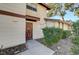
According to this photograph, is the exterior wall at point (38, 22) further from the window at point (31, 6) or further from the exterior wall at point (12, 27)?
the exterior wall at point (12, 27)

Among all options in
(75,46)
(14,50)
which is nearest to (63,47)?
(75,46)

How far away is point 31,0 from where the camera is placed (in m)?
2.85

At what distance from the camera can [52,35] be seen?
2.85 m

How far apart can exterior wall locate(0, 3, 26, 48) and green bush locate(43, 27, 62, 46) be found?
0.40 m

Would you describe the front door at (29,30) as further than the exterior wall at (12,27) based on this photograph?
Yes

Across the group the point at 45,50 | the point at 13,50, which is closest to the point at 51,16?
the point at 45,50

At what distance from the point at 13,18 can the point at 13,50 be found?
21.3 inches

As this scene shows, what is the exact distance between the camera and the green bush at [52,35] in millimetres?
2836

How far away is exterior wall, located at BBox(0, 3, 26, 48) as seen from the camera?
2.73 metres

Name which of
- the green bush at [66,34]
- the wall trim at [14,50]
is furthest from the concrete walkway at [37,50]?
the green bush at [66,34]

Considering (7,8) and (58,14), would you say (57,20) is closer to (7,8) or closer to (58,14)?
(58,14)

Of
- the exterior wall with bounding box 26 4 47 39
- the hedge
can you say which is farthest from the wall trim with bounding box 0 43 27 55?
the hedge

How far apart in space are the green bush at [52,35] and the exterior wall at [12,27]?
1.31ft

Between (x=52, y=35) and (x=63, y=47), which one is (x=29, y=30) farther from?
(x=63, y=47)
